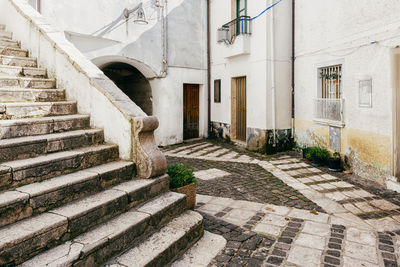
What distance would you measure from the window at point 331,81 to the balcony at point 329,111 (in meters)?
0.20

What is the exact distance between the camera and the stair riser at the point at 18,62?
4.56 meters

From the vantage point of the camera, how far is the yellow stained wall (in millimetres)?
5867

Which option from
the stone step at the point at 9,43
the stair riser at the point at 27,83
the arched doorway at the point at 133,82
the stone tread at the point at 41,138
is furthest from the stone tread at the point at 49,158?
the arched doorway at the point at 133,82

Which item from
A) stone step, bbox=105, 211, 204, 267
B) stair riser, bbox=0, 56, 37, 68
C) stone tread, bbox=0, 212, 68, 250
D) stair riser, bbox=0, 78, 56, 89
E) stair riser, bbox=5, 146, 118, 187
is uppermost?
stair riser, bbox=0, 56, 37, 68

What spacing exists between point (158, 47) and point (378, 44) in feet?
23.2

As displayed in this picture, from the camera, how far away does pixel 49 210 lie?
261 cm

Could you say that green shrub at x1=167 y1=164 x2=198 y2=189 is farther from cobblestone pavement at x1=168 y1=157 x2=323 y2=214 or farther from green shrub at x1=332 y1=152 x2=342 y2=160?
green shrub at x1=332 y1=152 x2=342 y2=160

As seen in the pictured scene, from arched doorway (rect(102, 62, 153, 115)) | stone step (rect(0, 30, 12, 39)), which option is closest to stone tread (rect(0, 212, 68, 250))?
stone step (rect(0, 30, 12, 39))

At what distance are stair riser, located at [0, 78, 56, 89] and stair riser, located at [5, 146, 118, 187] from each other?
1.76 m

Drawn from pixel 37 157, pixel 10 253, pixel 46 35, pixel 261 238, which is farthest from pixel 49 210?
pixel 46 35

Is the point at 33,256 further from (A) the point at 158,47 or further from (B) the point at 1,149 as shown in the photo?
(A) the point at 158,47

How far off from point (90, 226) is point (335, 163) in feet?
20.4

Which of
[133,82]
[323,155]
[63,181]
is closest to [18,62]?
[63,181]

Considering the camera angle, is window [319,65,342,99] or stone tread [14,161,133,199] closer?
stone tread [14,161,133,199]
